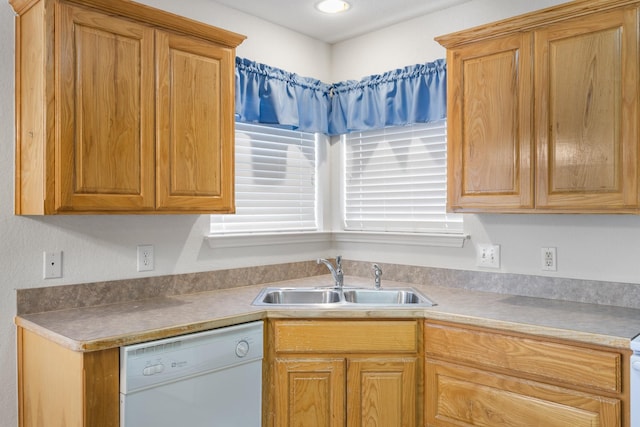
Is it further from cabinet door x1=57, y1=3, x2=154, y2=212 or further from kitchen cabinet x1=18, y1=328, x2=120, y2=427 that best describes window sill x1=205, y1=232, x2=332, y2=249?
kitchen cabinet x1=18, y1=328, x2=120, y2=427

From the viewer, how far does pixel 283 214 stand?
123 inches

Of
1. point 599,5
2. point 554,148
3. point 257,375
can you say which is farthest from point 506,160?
point 257,375

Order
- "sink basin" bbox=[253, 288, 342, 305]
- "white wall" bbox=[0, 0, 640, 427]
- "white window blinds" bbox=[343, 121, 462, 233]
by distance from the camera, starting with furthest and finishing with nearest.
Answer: "white window blinds" bbox=[343, 121, 462, 233] → "sink basin" bbox=[253, 288, 342, 305] → "white wall" bbox=[0, 0, 640, 427]

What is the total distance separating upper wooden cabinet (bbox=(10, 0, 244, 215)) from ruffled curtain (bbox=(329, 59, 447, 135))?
3.27 feet

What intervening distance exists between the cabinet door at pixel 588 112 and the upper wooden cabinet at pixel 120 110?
54.3 inches

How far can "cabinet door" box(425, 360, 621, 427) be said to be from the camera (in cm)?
172

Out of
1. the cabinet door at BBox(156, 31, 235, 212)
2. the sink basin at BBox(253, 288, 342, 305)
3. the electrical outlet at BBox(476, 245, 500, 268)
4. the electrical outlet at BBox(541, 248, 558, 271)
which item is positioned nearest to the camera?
the cabinet door at BBox(156, 31, 235, 212)

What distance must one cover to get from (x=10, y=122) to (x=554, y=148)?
7.20 ft

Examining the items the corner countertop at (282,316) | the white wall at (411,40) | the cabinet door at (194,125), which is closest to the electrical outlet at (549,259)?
the corner countertop at (282,316)

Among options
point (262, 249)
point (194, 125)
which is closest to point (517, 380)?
point (262, 249)

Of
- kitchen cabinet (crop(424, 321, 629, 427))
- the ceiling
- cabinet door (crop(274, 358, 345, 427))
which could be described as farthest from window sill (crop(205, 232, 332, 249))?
the ceiling

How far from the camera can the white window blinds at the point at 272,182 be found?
287 centimetres

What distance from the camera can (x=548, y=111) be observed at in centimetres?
206

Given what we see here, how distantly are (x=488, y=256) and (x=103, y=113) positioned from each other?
6.32ft
